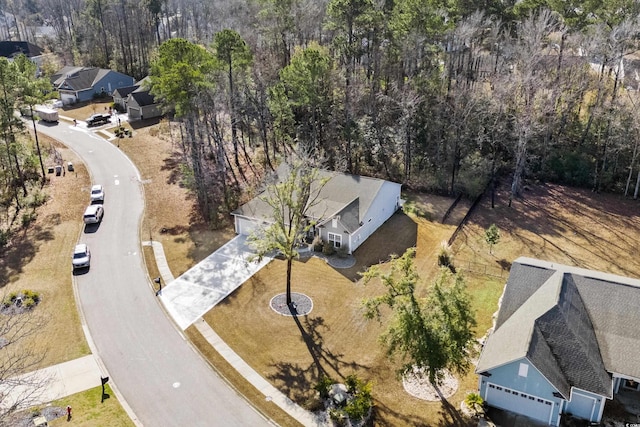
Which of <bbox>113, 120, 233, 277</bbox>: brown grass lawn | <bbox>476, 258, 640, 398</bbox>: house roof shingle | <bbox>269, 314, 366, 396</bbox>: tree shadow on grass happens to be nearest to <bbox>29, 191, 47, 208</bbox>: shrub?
<bbox>113, 120, 233, 277</bbox>: brown grass lawn

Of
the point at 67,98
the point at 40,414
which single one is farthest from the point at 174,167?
the point at 67,98

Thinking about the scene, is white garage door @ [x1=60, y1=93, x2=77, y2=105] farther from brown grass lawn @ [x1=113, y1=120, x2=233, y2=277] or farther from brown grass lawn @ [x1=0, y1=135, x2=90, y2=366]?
brown grass lawn @ [x1=0, y1=135, x2=90, y2=366]

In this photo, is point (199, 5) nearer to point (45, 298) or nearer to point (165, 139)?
point (165, 139)

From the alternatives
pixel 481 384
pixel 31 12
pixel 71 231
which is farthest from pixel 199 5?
pixel 481 384

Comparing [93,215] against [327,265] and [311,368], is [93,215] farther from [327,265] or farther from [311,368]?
[311,368]

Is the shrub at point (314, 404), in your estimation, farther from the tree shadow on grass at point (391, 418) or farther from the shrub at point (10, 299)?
the shrub at point (10, 299)
